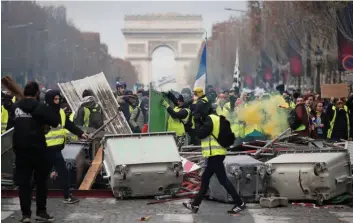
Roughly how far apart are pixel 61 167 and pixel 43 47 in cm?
8154

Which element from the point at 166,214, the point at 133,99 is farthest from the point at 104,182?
the point at 133,99

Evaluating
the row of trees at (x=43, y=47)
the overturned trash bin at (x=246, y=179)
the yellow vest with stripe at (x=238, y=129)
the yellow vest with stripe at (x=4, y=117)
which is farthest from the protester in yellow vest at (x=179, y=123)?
the row of trees at (x=43, y=47)

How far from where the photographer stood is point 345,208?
15297mm

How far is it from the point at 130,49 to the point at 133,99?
152 m

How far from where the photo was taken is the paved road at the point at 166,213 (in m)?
13.8

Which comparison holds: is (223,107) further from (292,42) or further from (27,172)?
(292,42)

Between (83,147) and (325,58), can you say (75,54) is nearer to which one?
(325,58)

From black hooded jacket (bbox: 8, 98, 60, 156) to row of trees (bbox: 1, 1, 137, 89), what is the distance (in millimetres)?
63476

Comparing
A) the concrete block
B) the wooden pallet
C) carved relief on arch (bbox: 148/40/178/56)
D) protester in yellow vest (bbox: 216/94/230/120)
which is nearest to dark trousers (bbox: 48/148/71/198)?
the wooden pallet

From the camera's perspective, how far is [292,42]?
68750 millimetres

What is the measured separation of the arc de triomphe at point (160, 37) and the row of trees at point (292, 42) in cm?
4642

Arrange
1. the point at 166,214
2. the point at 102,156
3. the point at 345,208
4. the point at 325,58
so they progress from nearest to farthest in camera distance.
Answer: the point at 166,214, the point at 345,208, the point at 102,156, the point at 325,58

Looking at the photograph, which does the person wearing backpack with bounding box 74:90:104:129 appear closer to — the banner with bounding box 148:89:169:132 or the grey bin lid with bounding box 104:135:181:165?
the banner with bounding box 148:89:169:132

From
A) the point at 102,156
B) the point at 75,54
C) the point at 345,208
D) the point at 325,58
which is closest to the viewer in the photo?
the point at 345,208
